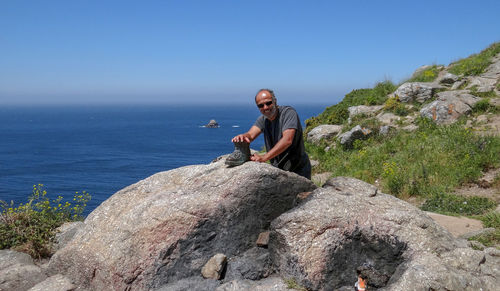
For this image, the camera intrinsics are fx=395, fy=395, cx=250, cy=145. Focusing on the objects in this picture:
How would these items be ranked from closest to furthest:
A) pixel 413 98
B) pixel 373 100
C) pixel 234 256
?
pixel 234 256
pixel 413 98
pixel 373 100

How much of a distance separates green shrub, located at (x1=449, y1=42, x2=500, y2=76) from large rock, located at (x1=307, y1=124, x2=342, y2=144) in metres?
10.8

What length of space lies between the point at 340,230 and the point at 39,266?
665cm

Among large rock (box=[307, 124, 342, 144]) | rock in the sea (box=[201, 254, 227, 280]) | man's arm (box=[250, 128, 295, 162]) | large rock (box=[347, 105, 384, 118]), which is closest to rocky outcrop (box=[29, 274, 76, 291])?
rock in the sea (box=[201, 254, 227, 280])

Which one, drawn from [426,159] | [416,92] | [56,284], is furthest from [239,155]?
[416,92]

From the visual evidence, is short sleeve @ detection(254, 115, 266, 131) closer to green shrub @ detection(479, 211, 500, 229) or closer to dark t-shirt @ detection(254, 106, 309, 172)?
dark t-shirt @ detection(254, 106, 309, 172)

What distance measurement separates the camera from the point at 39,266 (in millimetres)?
8789

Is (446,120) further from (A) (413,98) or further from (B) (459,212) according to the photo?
(B) (459,212)

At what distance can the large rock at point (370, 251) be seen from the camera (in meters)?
6.57

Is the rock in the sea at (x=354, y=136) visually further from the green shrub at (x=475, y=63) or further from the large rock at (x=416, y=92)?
the green shrub at (x=475, y=63)

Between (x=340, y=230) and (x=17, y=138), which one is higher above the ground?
(x=340, y=230)

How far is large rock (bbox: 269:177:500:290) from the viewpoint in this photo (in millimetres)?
6570

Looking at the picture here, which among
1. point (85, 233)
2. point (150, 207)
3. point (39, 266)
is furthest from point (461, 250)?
point (39, 266)

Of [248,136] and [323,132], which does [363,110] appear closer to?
[323,132]

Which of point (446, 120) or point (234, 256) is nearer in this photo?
point (234, 256)
